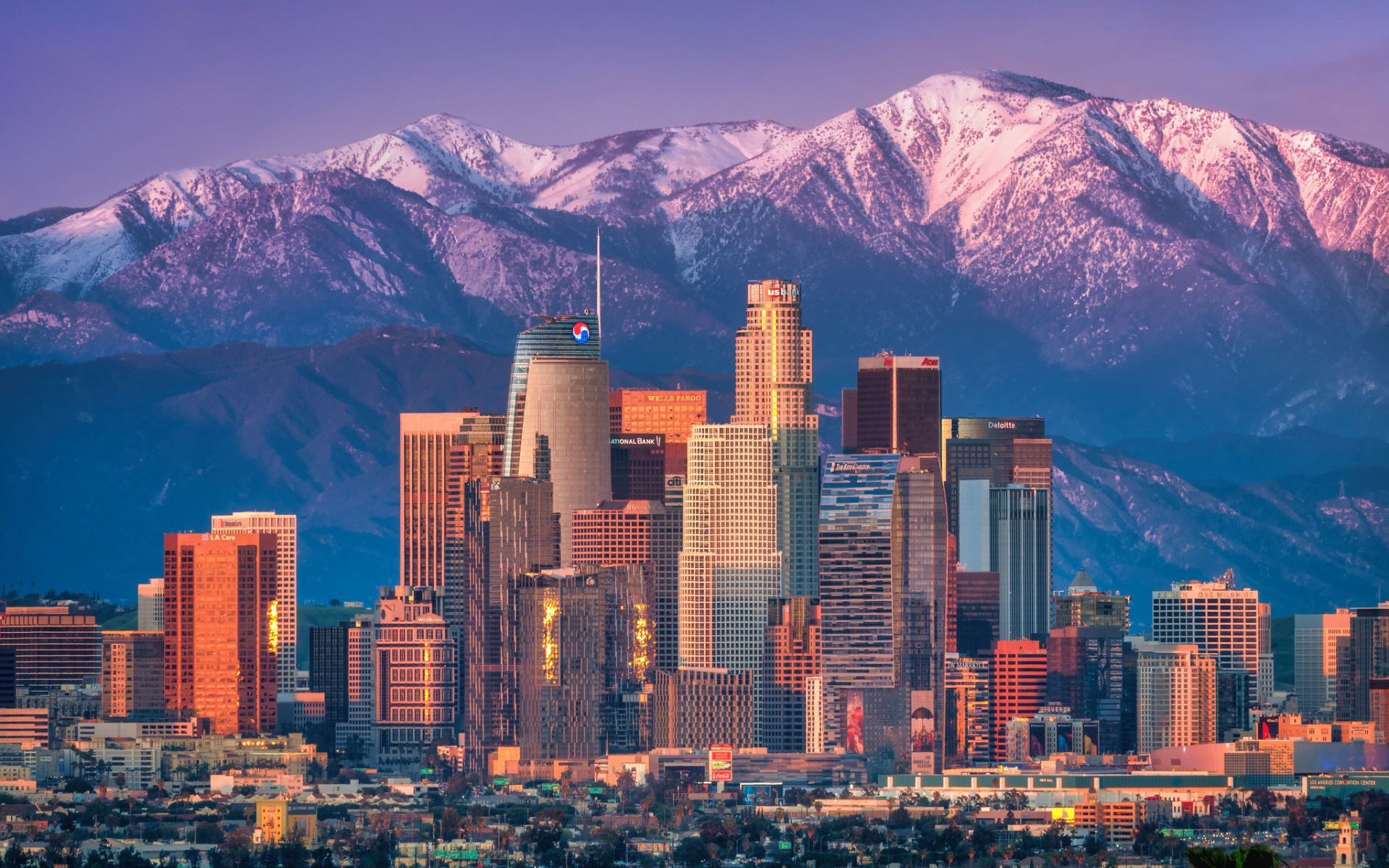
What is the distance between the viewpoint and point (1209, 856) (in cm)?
10994

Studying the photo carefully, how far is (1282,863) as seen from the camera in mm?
126250

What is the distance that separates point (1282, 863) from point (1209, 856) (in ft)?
56.6

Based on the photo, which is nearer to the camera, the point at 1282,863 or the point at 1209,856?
the point at 1209,856
